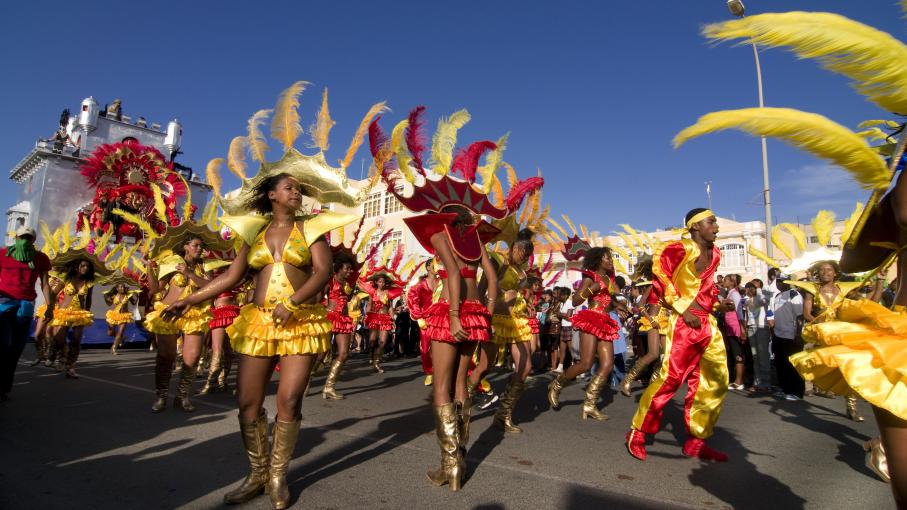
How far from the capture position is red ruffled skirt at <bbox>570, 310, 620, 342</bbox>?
20.8ft

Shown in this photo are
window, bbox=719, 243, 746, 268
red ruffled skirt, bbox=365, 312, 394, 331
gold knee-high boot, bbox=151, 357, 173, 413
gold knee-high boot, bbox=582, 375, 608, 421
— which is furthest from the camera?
window, bbox=719, 243, 746, 268

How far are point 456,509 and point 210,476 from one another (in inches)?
69.7

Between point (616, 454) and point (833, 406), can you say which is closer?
point (616, 454)

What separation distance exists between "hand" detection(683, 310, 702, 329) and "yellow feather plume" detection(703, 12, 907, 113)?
308 cm

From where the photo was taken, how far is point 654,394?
4438 mm

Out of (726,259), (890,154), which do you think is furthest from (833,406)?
(726,259)

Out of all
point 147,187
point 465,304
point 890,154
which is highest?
point 147,187

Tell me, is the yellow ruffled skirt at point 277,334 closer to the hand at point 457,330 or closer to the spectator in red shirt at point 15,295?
the hand at point 457,330

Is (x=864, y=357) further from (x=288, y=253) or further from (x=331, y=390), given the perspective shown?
(x=331, y=390)

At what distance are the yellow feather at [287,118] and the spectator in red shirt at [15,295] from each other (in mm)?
3980

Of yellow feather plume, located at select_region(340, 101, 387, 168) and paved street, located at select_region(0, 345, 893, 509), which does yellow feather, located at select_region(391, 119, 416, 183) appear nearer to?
yellow feather plume, located at select_region(340, 101, 387, 168)

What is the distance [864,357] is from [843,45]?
963 millimetres

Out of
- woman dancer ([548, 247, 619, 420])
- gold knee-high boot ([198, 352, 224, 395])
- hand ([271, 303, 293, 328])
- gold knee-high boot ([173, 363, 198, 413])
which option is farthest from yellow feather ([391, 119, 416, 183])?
gold knee-high boot ([198, 352, 224, 395])

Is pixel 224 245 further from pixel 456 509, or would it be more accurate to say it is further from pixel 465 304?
pixel 456 509
